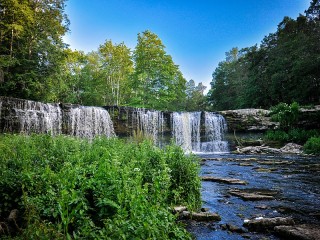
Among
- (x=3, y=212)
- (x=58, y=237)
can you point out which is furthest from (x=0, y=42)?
(x=58, y=237)

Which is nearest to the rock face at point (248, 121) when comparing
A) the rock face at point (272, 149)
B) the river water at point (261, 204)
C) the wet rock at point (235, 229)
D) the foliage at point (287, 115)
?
the foliage at point (287, 115)

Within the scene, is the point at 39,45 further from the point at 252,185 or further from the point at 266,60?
the point at 266,60

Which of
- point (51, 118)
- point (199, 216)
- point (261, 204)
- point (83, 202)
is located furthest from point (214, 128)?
point (83, 202)

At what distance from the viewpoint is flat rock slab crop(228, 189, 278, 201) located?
5910mm

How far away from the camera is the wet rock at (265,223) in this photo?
13.4 ft

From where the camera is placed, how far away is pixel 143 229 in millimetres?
2373

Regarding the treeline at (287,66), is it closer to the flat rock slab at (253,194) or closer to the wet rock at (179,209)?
the flat rock slab at (253,194)

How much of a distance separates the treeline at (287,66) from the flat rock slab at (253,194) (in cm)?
2214

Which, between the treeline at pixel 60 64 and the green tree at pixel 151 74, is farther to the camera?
the green tree at pixel 151 74

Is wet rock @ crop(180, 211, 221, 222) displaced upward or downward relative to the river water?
upward

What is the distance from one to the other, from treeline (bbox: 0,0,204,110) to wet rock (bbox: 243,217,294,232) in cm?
1879

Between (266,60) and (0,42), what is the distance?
30137 mm

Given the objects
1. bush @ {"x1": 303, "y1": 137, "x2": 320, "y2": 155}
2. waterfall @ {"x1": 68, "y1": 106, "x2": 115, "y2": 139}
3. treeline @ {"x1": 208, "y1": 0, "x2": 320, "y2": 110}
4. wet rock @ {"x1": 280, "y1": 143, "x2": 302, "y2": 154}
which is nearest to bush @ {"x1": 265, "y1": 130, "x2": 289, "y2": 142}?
wet rock @ {"x1": 280, "y1": 143, "x2": 302, "y2": 154}

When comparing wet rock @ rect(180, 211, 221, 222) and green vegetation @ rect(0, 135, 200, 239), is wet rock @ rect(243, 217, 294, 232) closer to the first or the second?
wet rock @ rect(180, 211, 221, 222)
